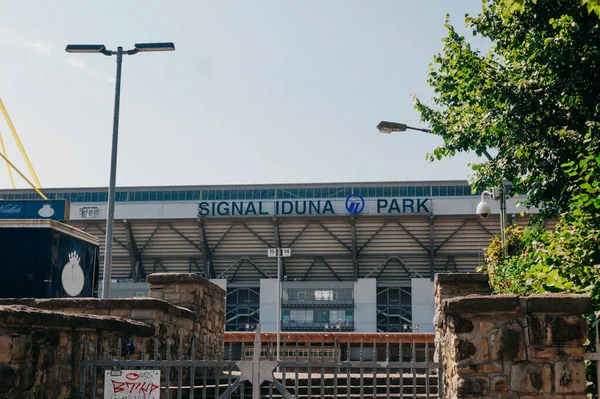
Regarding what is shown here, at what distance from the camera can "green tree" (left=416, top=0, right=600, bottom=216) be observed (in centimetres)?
1087

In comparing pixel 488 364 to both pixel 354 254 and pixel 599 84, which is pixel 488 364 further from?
pixel 354 254

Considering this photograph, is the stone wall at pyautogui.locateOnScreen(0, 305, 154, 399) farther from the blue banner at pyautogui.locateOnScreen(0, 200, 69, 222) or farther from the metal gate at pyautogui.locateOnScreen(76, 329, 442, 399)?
the blue banner at pyautogui.locateOnScreen(0, 200, 69, 222)

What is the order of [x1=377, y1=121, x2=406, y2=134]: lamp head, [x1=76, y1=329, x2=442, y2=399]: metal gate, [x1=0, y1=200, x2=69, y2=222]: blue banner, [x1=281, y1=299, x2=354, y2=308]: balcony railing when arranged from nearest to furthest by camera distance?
[x1=76, y1=329, x2=442, y2=399]: metal gate < [x1=0, y1=200, x2=69, y2=222]: blue banner < [x1=377, y1=121, x2=406, y2=134]: lamp head < [x1=281, y1=299, x2=354, y2=308]: balcony railing

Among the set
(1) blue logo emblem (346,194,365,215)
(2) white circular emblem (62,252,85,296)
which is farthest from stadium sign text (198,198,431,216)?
(2) white circular emblem (62,252,85,296)

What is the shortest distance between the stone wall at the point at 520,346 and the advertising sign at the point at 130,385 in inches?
117

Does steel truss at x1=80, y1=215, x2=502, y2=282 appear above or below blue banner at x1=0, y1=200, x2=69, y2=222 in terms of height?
above

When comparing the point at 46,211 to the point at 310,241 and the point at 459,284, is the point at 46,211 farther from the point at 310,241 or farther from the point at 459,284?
the point at 310,241

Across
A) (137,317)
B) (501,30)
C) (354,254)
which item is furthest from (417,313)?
(137,317)

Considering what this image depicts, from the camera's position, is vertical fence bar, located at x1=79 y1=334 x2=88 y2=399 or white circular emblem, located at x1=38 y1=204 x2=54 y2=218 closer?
vertical fence bar, located at x1=79 y1=334 x2=88 y2=399

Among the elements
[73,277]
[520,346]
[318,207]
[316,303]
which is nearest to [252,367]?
[520,346]

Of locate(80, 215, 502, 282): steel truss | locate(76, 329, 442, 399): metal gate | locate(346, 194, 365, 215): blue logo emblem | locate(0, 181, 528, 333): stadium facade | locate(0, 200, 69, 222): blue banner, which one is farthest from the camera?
locate(80, 215, 502, 282): steel truss

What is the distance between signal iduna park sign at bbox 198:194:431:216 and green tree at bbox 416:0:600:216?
33.9 meters

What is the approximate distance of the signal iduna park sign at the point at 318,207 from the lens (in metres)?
47.9

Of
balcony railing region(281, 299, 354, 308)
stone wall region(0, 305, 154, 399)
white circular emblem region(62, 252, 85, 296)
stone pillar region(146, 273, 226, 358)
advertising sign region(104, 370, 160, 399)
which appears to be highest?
balcony railing region(281, 299, 354, 308)
